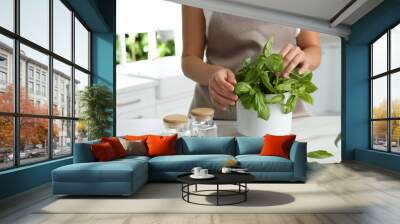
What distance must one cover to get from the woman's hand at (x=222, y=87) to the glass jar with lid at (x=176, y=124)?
839 mm

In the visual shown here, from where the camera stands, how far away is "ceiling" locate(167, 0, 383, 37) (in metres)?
6.68

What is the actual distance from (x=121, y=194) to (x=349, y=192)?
2571 mm

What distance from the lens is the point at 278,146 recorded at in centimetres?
590

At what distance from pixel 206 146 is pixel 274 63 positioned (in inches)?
67.3

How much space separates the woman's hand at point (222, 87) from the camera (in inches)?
274

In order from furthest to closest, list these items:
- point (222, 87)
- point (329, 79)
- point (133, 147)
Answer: point (329, 79), point (222, 87), point (133, 147)

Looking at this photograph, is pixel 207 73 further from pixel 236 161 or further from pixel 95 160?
pixel 95 160

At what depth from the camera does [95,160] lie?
5.32m

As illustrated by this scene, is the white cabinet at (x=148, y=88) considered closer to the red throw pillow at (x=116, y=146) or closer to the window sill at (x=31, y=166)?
the window sill at (x=31, y=166)

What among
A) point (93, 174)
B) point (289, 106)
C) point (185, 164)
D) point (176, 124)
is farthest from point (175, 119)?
point (93, 174)

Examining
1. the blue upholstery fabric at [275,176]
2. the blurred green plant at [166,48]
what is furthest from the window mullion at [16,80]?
the blurred green plant at [166,48]

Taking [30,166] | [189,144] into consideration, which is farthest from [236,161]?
[30,166]

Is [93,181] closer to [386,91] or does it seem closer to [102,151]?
[102,151]

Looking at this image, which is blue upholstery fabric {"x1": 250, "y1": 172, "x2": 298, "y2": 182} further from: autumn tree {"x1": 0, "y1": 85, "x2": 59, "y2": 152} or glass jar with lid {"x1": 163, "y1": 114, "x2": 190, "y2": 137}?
autumn tree {"x1": 0, "y1": 85, "x2": 59, "y2": 152}
